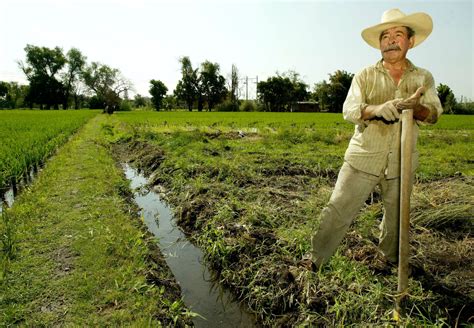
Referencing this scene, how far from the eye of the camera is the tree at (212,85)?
53.6 meters

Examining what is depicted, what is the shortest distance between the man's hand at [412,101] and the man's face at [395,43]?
575 millimetres

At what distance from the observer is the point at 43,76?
187ft

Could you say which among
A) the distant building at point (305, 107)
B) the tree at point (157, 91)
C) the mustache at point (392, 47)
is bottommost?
the mustache at point (392, 47)

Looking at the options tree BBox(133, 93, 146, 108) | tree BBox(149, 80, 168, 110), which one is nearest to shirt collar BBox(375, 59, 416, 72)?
tree BBox(149, 80, 168, 110)

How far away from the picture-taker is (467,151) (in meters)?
8.66

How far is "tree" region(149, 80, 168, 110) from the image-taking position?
184ft

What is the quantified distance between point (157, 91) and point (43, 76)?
2129 cm

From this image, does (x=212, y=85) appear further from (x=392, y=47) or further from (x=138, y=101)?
(x=392, y=47)

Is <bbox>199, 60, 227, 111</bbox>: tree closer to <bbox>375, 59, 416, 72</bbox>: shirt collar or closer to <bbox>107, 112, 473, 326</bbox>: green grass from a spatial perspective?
<bbox>107, 112, 473, 326</bbox>: green grass

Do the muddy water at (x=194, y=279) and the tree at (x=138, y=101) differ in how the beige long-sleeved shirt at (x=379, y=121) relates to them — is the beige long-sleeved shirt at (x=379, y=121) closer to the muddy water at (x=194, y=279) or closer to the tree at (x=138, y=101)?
the muddy water at (x=194, y=279)

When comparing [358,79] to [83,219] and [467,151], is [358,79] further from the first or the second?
[467,151]

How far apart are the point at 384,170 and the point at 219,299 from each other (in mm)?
1699

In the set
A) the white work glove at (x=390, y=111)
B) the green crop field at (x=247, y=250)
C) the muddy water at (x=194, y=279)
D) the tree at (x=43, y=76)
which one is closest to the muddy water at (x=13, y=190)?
the green crop field at (x=247, y=250)

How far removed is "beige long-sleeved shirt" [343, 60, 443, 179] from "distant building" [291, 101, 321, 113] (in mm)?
48204
